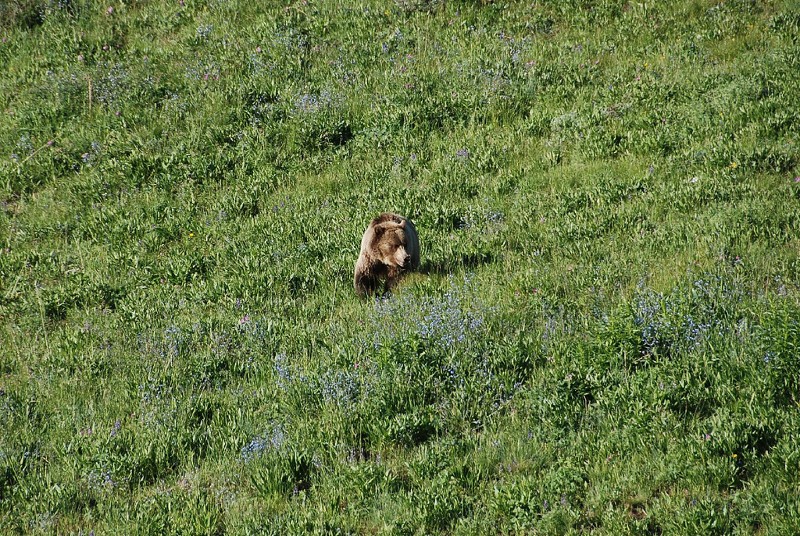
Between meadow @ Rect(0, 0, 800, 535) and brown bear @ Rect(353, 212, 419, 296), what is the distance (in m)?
0.25

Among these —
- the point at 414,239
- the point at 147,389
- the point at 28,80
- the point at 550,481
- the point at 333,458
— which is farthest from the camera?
the point at 28,80

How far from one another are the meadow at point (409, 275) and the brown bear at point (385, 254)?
0.25 metres

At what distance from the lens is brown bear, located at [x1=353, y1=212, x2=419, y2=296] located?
26.4 feet

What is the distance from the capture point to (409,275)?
27.1 feet

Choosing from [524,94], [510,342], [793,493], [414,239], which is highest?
[524,94]

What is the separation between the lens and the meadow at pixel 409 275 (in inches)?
215

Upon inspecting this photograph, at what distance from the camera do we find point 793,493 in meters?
4.70

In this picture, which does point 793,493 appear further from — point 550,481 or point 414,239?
point 414,239

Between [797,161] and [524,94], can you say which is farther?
[524,94]

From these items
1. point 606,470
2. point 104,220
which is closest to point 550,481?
point 606,470

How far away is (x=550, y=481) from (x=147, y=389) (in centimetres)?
355

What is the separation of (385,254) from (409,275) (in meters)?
0.36

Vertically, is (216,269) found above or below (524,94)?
below

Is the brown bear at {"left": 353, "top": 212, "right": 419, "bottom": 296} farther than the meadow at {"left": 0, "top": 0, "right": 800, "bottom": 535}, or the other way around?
the brown bear at {"left": 353, "top": 212, "right": 419, "bottom": 296}
